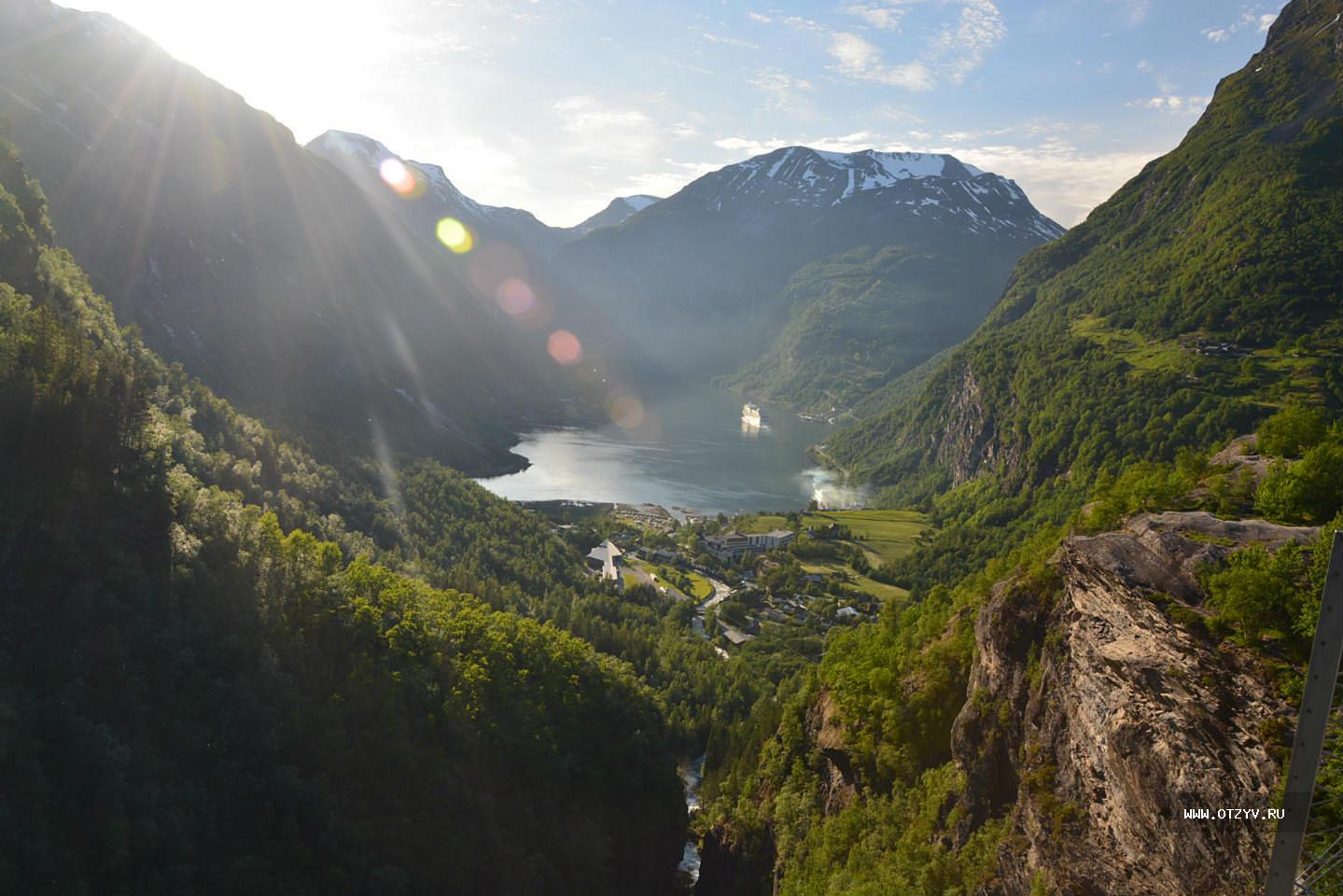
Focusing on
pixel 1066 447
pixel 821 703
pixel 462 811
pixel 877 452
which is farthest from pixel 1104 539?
pixel 877 452

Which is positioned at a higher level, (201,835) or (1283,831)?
(1283,831)

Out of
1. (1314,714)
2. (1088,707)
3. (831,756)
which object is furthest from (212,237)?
(1314,714)

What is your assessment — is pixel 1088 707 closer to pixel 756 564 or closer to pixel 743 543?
pixel 756 564

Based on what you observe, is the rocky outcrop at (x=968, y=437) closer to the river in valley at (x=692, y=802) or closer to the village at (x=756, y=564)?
the village at (x=756, y=564)

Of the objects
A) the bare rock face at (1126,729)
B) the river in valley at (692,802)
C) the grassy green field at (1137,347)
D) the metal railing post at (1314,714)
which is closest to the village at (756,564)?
the river in valley at (692,802)

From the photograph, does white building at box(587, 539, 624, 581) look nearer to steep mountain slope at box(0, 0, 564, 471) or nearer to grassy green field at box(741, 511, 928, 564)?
grassy green field at box(741, 511, 928, 564)

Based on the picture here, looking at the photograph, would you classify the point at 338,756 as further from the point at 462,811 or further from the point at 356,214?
the point at 356,214
